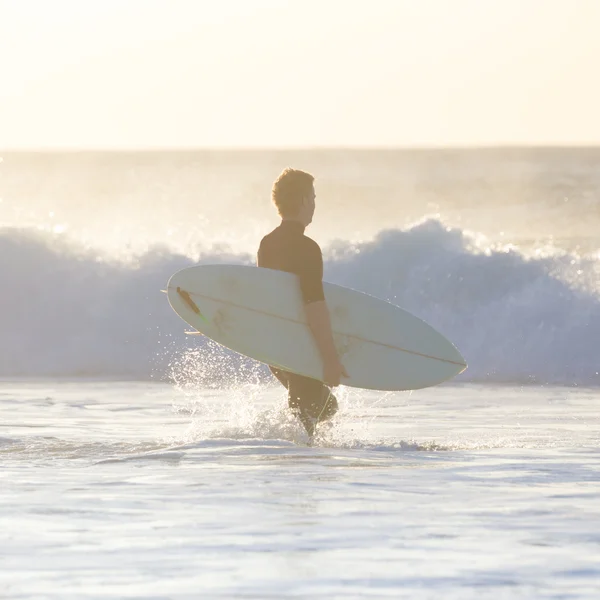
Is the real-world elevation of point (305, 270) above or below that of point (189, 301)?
above

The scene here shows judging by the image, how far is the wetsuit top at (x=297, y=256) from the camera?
7.84 meters

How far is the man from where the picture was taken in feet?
25.6

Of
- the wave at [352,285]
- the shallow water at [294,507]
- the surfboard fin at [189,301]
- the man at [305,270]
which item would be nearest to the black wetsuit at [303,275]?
the man at [305,270]

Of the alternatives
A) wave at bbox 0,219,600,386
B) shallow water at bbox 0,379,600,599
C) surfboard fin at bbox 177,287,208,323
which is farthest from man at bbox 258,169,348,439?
wave at bbox 0,219,600,386

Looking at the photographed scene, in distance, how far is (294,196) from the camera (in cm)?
778

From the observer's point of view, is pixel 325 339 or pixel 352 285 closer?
pixel 325 339

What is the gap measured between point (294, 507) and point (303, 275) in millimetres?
1759

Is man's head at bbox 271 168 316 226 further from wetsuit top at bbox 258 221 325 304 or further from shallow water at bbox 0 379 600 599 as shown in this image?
shallow water at bbox 0 379 600 599

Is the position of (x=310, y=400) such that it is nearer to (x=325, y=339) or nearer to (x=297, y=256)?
(x=325, y=339)

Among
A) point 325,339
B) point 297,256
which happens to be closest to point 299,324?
point 325,339

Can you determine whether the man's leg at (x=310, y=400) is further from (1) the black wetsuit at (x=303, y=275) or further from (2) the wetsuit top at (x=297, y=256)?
(2) the wetsuit top at (x=297, y=256)

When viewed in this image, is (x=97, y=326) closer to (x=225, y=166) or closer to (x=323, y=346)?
(x=323, y=346)

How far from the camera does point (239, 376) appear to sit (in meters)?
14.9

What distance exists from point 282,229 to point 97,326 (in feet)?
32.6
